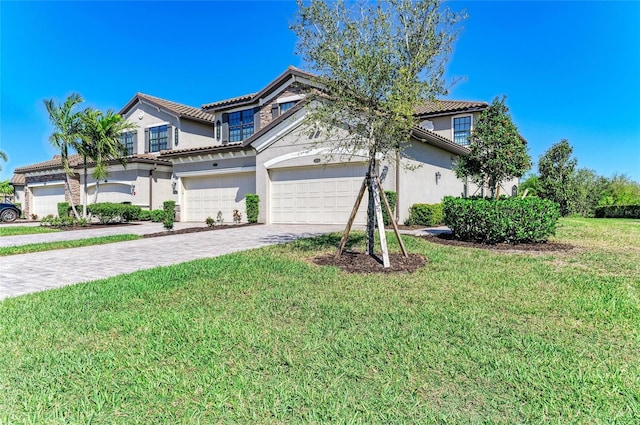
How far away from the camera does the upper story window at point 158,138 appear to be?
24469 millimetres

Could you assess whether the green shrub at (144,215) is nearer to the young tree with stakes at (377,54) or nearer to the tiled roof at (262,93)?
the tiled roof at (262,93)

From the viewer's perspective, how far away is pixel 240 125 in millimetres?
22219

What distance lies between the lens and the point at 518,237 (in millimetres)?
9242

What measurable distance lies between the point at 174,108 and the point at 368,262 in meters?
22.5

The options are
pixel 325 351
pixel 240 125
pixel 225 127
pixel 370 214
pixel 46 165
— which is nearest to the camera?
pixel 325 351

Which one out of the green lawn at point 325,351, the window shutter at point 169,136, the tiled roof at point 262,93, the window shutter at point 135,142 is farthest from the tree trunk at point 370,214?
the window shutter at point 135,142

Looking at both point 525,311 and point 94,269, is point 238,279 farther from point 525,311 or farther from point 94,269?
point 525,311

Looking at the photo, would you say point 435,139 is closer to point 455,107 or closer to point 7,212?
point 455,107

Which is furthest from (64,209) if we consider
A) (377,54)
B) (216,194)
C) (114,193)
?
(377,54)

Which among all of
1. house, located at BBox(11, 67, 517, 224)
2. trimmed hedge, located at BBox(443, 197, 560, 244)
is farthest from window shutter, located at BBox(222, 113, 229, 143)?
trimmed hedge, located at BBox(443, 197, 560, 244)

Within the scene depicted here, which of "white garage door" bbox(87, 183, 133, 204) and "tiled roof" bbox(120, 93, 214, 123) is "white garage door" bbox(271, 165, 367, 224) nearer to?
"tiled roof" bbox(120, 93, 214, 123)

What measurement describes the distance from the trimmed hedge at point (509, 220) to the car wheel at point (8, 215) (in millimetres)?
28822

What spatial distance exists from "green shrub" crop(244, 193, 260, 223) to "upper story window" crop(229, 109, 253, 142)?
630 cm

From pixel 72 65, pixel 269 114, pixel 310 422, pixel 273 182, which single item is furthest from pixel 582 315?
pixel 72 65
